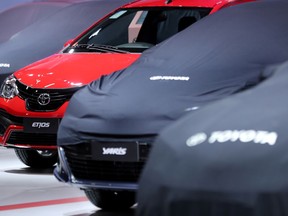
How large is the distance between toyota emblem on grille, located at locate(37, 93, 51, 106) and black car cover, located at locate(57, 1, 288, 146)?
1.91 m

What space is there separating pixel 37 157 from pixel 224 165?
21.5 feet

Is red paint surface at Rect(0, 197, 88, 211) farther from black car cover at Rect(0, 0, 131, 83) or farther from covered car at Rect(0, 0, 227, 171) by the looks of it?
black car cover at Rect(0, 0, 131, 83)

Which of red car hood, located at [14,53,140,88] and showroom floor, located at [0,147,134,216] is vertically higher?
red car hood, located at [14,53,140,88]

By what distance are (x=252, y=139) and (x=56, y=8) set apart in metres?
11.4

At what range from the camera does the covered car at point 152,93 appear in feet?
19.2

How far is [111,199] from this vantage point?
22.1 ft

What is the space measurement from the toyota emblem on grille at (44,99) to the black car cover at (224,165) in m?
5.59

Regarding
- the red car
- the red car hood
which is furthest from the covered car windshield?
the red car hood

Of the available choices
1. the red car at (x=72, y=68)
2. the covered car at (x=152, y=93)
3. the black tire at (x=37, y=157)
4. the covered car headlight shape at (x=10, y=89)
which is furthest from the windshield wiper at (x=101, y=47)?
the covered car at (x=152, y=93)

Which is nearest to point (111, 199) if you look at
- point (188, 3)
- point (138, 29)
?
point (188, 3)

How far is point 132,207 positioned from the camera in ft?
22.7

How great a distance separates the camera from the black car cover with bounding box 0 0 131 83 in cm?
1213

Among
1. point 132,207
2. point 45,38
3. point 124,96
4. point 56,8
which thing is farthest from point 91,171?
point 56,8

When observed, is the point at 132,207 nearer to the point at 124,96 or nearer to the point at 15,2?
the point at 124,96
